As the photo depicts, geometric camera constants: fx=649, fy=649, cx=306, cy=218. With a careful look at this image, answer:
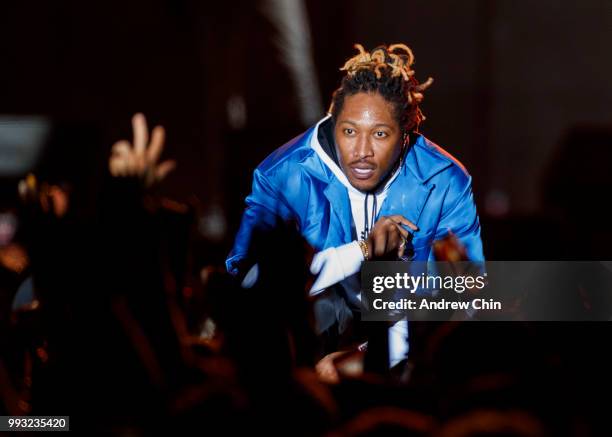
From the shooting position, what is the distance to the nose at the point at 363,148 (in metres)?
1.51

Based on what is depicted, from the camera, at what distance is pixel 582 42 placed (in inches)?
99.6

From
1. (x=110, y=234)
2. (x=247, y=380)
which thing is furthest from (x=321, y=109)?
(x=247, y=380)

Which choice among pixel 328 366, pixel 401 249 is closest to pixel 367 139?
pixel 401 249

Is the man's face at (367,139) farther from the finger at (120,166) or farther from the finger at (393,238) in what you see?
the finger at (120,166)

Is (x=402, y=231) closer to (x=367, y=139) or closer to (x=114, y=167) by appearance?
(x=367, y=139)

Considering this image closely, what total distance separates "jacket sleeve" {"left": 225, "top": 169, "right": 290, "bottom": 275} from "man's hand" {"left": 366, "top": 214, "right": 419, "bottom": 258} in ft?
0.71

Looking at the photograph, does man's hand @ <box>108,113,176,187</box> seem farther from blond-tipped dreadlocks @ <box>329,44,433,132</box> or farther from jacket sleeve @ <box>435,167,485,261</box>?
jacket sleeve @ <box>435,167,485,261</box>

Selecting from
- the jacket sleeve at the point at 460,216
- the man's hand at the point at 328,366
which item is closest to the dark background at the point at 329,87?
the jacket sleeve at the point at 460,216

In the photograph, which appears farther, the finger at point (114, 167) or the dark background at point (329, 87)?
the dark background at point (329, 87)

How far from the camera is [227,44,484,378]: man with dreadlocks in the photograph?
1.51 meters

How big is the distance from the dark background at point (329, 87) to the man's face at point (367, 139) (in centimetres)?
72

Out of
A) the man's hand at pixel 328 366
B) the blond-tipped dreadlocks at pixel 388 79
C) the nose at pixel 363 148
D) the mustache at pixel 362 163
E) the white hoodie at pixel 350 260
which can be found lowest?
the man's hand at pixel 328 366

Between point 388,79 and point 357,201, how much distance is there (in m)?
0.30

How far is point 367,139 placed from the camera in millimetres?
1505
